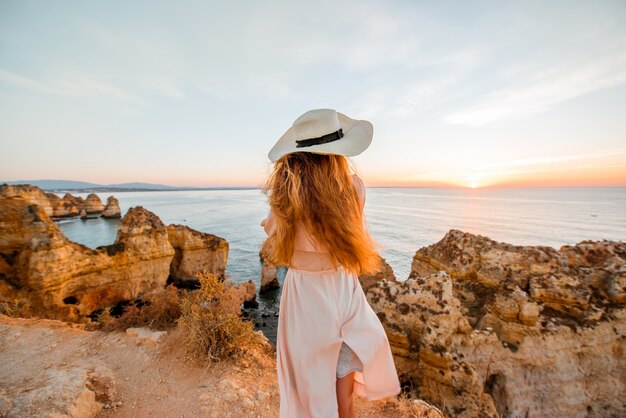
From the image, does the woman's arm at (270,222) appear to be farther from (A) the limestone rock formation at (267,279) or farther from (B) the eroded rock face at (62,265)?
(A) the limestone rock formation at (267,279)

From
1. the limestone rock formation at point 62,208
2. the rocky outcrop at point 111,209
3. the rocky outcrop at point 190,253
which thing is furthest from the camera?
the rocky outcrop at point 111,209

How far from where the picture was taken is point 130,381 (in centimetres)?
337

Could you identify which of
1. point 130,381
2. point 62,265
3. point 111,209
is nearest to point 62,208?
point 111,209

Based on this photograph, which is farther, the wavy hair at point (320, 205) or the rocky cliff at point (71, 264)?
the rocky cliff at point (71, 264)

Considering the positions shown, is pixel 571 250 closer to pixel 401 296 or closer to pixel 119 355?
pixel 401 296

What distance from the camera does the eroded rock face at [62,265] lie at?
959 cm

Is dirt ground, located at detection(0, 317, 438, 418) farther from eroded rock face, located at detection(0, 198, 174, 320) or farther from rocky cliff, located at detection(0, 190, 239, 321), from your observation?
eroded rock face, located at detection(0, 198, 174, 320)

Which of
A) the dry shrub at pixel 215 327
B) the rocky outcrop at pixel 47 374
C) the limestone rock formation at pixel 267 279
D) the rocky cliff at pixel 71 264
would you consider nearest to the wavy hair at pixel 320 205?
the dry shrub at pixel 215 327

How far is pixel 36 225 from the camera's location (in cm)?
1020

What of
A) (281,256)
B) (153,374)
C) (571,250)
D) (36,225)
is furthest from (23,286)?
(571,250)

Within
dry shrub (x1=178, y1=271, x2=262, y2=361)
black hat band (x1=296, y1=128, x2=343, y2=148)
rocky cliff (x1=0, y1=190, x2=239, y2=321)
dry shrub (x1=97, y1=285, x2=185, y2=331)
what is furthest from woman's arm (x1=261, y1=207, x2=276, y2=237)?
rocky cliff (x1=0, y1=190, x2=239, y2=321)

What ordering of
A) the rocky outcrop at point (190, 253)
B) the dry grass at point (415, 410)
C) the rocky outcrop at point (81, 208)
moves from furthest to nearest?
1. the rocky outcrop at point (81, 208)
2. the rocky outcrop at point (190, 253)
3. the dry grass at point (415, 410)

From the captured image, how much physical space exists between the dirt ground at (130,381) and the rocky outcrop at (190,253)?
1247 cm

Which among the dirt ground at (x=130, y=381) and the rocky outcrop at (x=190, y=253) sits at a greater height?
the dirt ground at (x=130, y=381)
